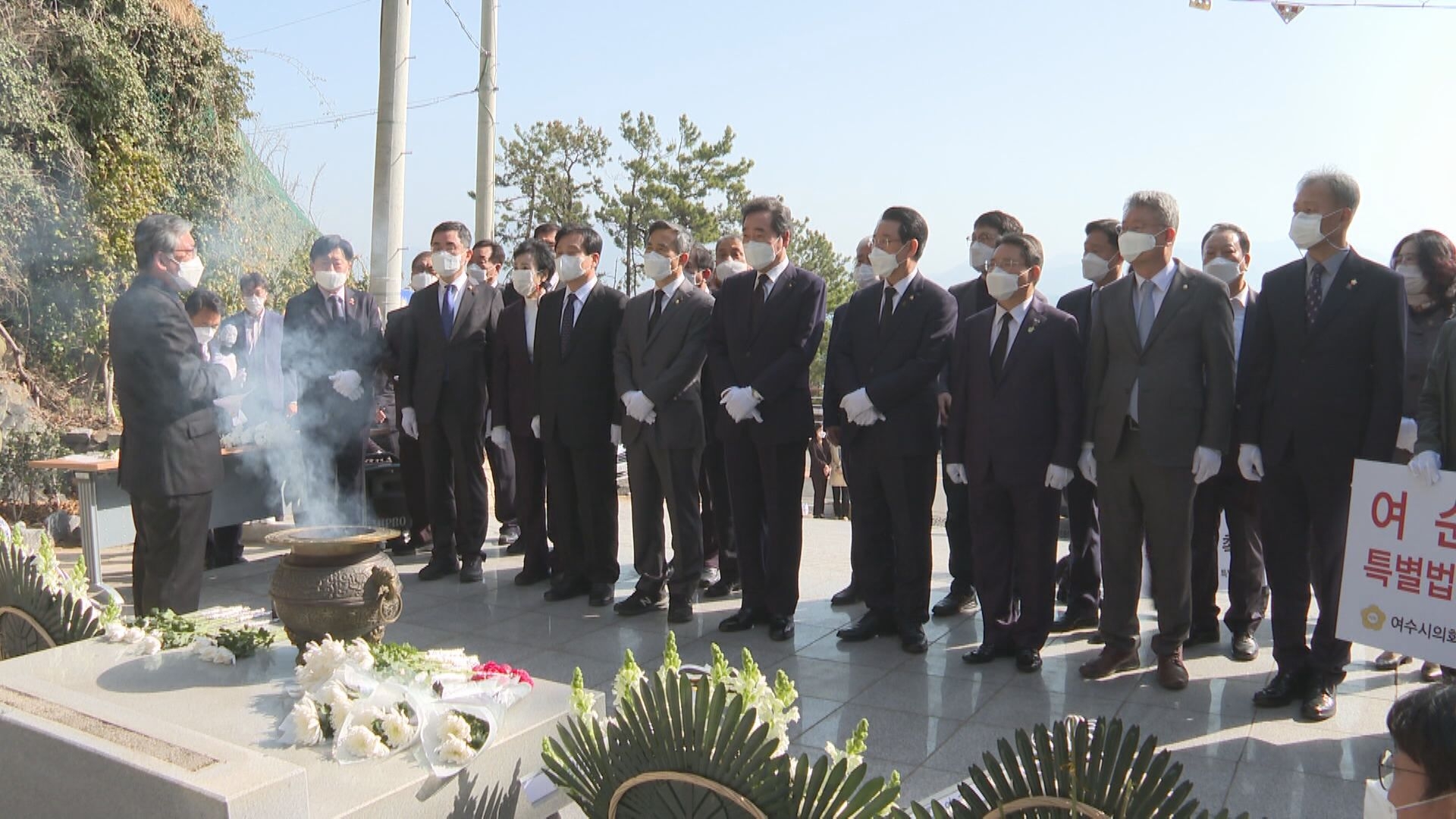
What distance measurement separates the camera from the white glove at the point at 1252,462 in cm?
418

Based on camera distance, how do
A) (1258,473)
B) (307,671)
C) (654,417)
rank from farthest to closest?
(654,417)
(1258,473)
(307,671)

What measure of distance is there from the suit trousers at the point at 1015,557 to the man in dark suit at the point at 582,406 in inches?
81.6

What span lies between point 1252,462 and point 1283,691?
2.90 feet

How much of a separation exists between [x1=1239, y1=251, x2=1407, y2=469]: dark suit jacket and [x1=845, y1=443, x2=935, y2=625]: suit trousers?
148 cm

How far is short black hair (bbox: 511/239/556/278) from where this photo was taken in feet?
21.0

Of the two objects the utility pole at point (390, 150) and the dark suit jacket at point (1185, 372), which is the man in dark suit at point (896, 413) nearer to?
the dark suit jacket at point (1185, 372)

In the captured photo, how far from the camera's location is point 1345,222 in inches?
159

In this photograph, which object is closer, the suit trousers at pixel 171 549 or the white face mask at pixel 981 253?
the suit trousers at pixel 171 549

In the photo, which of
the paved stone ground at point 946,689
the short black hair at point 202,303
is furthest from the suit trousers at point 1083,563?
the short black hair at point 202,303

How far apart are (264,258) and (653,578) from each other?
1033 cm

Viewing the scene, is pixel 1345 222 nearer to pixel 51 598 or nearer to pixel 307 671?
pixel 307 671

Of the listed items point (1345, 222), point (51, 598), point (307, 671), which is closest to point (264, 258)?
point (51, 598)

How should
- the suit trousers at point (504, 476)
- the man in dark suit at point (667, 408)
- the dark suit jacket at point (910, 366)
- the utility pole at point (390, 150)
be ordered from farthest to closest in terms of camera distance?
the utility pole at point (390, 150)
the suit trousers at point (504, 476)
the man in dark suit at point (667, 408)
the dark suit jacket at point (910, 366)

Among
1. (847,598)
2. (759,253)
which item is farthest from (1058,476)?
(847,598)
